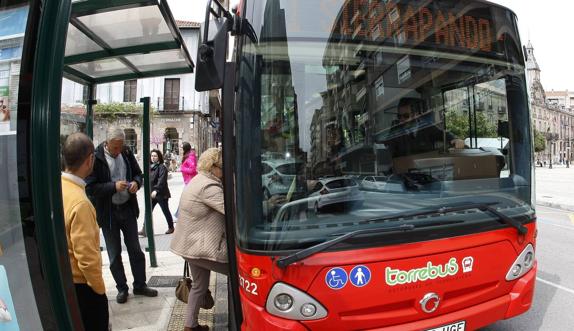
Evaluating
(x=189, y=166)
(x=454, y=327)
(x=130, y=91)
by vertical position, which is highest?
(x=130, y=91)

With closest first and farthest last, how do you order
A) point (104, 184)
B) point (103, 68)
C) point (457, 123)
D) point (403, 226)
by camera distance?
point (403, 226), point (457, 123), point (104, 184), point (103, 68)

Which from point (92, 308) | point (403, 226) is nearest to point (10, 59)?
point (92, 308)

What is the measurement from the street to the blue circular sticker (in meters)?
2.13

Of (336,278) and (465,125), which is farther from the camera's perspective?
(465,125)

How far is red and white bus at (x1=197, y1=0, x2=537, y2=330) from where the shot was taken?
2195mm

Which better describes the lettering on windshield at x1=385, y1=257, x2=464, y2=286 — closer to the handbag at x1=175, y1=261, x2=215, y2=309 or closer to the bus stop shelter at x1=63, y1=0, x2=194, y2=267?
the handbag at x1=175, y1=261, x2=215, y2=309

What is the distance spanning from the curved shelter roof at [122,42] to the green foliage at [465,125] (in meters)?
2.56

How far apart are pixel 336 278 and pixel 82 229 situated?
1427 millimetres

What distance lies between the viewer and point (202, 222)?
3.16m

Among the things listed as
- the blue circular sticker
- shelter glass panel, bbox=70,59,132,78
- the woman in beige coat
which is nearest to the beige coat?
the woman in beige coat

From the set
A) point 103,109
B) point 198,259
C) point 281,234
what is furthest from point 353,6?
point 103,109

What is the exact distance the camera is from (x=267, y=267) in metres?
2.17

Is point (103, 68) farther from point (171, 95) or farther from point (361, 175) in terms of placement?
point (171, 95)

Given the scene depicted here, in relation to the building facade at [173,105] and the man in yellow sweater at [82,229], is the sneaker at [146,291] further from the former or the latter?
the building facade at [173,105]
